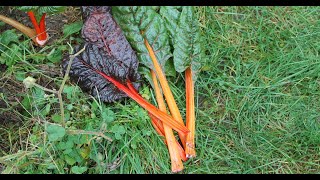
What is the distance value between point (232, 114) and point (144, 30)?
0.74m

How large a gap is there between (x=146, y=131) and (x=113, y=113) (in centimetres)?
22

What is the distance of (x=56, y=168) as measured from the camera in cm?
284

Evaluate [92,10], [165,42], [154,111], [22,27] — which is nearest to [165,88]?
[154,111]

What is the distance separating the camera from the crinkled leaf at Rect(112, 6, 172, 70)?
2.98 metres

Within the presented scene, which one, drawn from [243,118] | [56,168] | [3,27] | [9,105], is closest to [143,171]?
[56,168]

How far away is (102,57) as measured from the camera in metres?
2.95

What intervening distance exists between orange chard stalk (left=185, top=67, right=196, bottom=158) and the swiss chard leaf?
1.07 ft

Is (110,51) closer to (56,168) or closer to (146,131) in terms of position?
(146,131)

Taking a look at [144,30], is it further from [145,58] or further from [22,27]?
[22,27]

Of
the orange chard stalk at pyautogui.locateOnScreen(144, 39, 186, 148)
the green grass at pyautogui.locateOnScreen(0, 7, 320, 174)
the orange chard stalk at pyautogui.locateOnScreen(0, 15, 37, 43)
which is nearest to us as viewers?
the green grass at pyautogui.locateOnScreen(0, 7, 320, 174)

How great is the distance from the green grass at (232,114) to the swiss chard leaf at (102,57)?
0.09m

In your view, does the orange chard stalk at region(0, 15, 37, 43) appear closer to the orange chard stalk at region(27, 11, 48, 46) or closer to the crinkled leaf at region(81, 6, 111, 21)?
the orange chard stalk at region(27, 11, 48, 46)

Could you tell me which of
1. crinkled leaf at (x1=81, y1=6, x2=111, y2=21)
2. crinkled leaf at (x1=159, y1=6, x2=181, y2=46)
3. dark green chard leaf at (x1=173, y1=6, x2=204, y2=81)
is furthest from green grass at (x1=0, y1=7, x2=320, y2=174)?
crinkled leaf at (x1=81, y1=6, x2=111, y2=21)

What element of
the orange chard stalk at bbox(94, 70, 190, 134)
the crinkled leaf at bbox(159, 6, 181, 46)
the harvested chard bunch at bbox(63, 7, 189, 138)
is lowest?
the orange chard stalk at bbox(94, 70, 190, 134)
